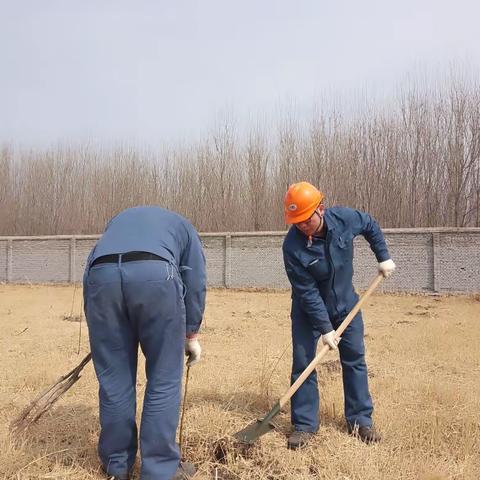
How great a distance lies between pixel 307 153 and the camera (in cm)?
1956

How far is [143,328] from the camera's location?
2.50m

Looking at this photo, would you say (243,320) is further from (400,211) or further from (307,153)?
(307,153)

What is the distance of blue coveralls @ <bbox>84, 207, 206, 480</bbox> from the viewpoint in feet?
8.02

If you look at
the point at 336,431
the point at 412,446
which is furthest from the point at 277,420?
the point at 412,446

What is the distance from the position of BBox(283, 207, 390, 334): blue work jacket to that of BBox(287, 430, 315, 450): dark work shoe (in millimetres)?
695

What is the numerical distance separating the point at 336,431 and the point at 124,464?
1.45 m

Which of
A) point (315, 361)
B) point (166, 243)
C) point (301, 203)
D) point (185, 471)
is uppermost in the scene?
point (301, 203)

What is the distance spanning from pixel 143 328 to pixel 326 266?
4.57ft

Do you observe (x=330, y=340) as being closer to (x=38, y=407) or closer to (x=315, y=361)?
(x=315, y=361)

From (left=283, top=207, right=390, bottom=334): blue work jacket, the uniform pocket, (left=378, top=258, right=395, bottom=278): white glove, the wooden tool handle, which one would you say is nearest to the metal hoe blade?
the wooden tool handle

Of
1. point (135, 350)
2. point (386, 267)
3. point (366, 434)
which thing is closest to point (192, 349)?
point (135, 350)

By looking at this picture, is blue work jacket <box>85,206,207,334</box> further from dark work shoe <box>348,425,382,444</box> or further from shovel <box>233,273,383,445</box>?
dark work shoe <box>348,425,382,444</box>

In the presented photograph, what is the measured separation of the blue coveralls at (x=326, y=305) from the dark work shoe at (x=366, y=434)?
1.3 inches

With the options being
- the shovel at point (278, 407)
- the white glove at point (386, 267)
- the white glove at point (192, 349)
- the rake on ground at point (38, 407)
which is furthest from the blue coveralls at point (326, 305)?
the rake on ground at point (38, 407)
